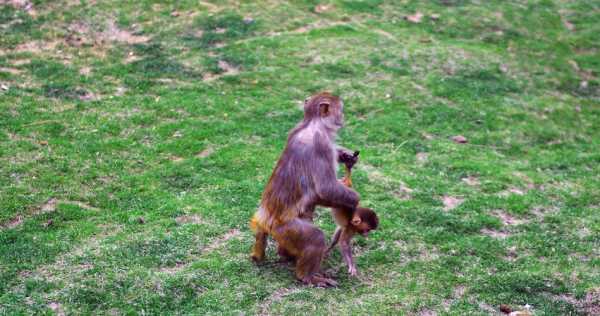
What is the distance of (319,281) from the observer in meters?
7.86

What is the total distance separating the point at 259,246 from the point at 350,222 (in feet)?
3.88

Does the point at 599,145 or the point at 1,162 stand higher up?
the point at 1,162

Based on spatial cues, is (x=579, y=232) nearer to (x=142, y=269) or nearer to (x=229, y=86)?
(x=142, y=269)

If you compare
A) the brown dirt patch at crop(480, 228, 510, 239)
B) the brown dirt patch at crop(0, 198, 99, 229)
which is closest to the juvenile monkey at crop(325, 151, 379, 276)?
the brown dirt patch at crop(480, 228, 510, 239)

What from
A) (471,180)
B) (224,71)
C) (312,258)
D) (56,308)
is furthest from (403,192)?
(224,71)

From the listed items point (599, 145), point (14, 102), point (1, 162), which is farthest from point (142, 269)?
point (599, 145)

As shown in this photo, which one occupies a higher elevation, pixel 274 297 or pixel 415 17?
pixel 415 17

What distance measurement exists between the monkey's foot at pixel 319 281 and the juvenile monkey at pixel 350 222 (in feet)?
1.40

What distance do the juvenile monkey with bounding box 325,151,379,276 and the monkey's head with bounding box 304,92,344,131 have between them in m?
0.45

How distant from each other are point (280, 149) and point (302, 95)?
2.80m

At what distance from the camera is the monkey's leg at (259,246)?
8.14 metres

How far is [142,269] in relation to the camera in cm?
802

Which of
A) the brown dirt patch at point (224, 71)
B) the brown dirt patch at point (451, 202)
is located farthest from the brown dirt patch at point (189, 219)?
the brown dirt patch at point (224, 71)

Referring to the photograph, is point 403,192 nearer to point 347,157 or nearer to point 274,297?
point 347,157
